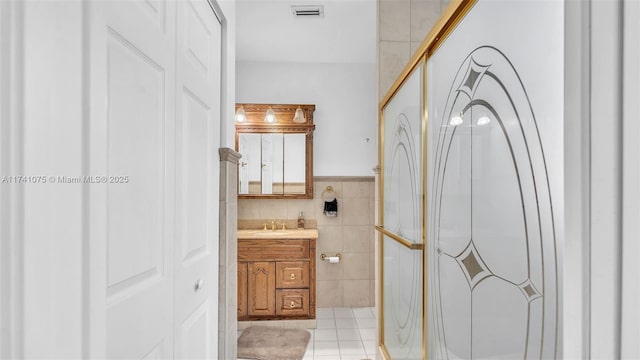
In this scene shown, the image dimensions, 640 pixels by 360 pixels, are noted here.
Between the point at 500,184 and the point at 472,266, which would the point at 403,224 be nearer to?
the point at 472,266

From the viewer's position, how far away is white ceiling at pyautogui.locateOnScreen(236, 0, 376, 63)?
2.57 metres

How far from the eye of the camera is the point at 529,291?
668mm

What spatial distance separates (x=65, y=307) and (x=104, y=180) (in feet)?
0.81

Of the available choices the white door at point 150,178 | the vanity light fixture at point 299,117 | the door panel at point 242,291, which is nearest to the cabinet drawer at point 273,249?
the door panel at point 242,291

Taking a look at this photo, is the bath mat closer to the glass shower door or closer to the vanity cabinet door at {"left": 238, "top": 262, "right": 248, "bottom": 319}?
the vanity cabinet door at {"left": 238, "top": 262, "right": 248, "bottom": 319}

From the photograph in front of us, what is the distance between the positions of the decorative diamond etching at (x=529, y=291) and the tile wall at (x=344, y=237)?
305 centimetres

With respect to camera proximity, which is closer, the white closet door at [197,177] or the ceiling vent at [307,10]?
the white closet door at [197,177]

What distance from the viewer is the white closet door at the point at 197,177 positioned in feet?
3.76

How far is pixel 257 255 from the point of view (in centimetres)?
314

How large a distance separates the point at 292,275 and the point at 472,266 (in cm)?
243

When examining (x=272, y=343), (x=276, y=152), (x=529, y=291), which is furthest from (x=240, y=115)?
(x=529, y=291)

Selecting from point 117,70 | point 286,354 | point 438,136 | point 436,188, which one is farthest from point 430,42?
point 286,354

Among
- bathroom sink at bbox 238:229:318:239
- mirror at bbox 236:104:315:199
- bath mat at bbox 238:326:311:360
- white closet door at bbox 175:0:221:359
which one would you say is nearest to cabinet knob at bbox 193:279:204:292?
white closet door at bbox 175:0:221:359

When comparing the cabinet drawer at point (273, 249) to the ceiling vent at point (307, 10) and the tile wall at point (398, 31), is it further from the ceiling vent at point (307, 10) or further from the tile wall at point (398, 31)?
the ceiling vent at point (307, 10)
